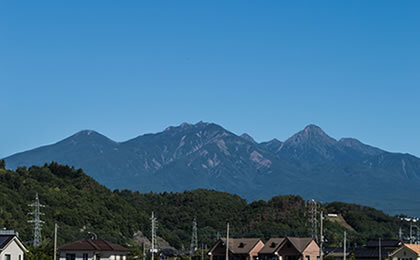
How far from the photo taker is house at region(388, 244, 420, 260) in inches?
4117

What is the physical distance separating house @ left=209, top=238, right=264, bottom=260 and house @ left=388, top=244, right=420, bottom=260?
18.5 meters

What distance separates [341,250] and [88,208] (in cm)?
5940

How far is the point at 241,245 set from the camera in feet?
383

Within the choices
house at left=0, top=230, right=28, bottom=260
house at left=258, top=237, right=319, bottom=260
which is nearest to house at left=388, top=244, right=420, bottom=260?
house at left=258, top=237, right=319, bottom=260

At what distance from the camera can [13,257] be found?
260 ft

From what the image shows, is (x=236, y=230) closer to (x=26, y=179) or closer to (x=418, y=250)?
(x=26, y=179)

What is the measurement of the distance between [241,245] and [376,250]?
1854 centimetres

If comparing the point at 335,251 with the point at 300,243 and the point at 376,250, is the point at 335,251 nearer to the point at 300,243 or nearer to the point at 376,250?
the point at 376,250

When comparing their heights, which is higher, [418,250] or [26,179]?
[26,179]

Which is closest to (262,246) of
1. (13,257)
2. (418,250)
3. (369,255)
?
(369,255)

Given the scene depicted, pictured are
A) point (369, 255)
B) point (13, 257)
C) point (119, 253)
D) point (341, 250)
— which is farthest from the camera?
point (341, 250)

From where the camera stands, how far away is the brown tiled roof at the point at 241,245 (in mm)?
115113

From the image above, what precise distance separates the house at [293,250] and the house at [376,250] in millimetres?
8649

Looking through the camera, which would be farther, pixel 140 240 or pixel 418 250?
pixel 140 240
